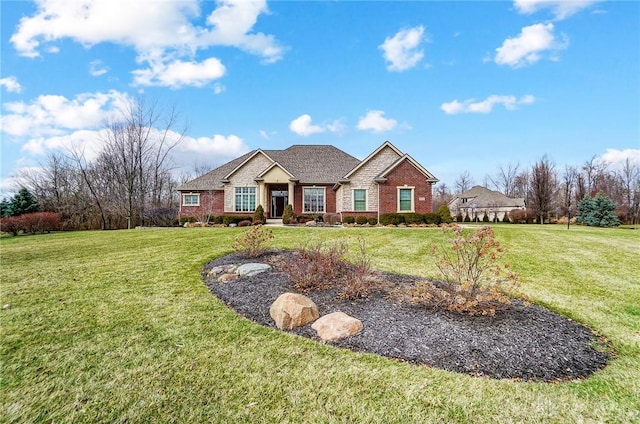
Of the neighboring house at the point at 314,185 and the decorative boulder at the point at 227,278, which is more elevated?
the neighboring house at the point at 314,185

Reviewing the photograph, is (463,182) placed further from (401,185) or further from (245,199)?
(245,199)

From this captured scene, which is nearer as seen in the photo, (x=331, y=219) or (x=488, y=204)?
(x=331, y=219)

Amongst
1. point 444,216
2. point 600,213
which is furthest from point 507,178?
point 444,216

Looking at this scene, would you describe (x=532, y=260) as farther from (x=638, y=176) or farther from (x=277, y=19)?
(x=638, y=176)

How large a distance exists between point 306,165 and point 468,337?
23373mm

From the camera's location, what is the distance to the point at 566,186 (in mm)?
47750

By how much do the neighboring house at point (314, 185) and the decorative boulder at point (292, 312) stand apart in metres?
17.2

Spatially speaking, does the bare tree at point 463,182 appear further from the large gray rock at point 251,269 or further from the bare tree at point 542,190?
the large gray rock at point 251,269

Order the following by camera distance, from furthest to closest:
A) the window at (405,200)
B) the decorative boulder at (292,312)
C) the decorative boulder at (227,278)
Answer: the window at (405,200)
the decorative boulder at (227,278)
the decorative boulder at (292,312)

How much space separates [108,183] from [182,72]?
21.9 m

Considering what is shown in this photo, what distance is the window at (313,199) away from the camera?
24562 mm

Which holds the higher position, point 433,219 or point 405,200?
point 405,200

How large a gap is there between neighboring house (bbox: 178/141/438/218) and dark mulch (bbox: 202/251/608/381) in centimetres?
1641

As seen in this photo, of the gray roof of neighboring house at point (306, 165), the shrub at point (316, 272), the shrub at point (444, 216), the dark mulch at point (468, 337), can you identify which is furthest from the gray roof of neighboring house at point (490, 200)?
the dark mulch at point (468, 337)
